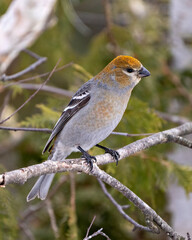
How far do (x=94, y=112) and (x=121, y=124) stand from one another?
0.71 metres

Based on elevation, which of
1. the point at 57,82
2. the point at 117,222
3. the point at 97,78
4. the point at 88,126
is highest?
the point at 97,78

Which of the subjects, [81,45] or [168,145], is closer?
[168,145]

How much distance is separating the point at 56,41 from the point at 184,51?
2139 millimetres

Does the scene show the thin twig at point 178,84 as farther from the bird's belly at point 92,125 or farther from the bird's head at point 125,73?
the bird's belly at point 92,125

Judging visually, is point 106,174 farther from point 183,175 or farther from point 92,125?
point 183,175

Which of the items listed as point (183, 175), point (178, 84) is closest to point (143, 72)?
point (183, 175)

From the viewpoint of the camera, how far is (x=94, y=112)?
371 centimetres

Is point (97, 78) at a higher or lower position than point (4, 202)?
higher

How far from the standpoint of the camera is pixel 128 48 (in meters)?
6.09

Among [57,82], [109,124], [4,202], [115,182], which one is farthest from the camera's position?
[57,82]

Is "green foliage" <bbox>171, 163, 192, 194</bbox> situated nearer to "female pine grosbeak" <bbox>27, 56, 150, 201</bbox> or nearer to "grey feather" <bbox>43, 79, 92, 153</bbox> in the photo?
"female pine grosbeak" <bbox>27, 56, 150, 201</bbox>

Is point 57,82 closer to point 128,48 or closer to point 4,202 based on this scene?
point 128,48

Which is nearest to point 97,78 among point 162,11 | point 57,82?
point 57,82

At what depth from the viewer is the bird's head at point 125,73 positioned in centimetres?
383
